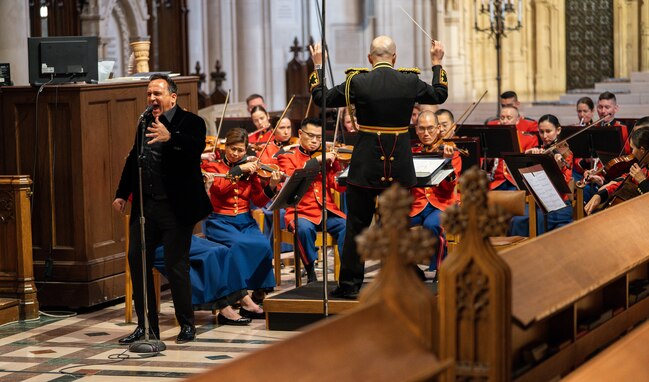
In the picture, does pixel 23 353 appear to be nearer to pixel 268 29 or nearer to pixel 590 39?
pixel 268 29

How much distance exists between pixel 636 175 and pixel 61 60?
3.82m

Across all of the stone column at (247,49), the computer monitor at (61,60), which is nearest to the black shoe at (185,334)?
the computer monitor at (61,60)

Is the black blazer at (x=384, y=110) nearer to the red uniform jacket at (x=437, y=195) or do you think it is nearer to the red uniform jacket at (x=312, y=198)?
the red uniform jacket at (x=312, y=198)

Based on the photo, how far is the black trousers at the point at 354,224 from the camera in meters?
7.09

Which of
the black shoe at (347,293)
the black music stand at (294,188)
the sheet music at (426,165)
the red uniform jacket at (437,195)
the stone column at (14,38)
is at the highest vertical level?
the stone column at (14,38)

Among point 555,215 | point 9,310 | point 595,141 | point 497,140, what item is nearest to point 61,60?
point 9,310

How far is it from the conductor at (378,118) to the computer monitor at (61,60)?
6.57 feet

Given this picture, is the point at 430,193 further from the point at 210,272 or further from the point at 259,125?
the point at 259,125

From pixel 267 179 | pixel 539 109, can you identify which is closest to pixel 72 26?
pixel 539 109

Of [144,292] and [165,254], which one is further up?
[165,254]

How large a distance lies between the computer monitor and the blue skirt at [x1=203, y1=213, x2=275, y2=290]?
1305 mm

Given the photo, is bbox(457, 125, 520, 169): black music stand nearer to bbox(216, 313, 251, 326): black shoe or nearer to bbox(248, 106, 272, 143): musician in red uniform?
bbox(248, 106, 272, 143): musician in red uniform

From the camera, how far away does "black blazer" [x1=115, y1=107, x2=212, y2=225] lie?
6980 millimetres

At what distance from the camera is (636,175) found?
784 centimetres
